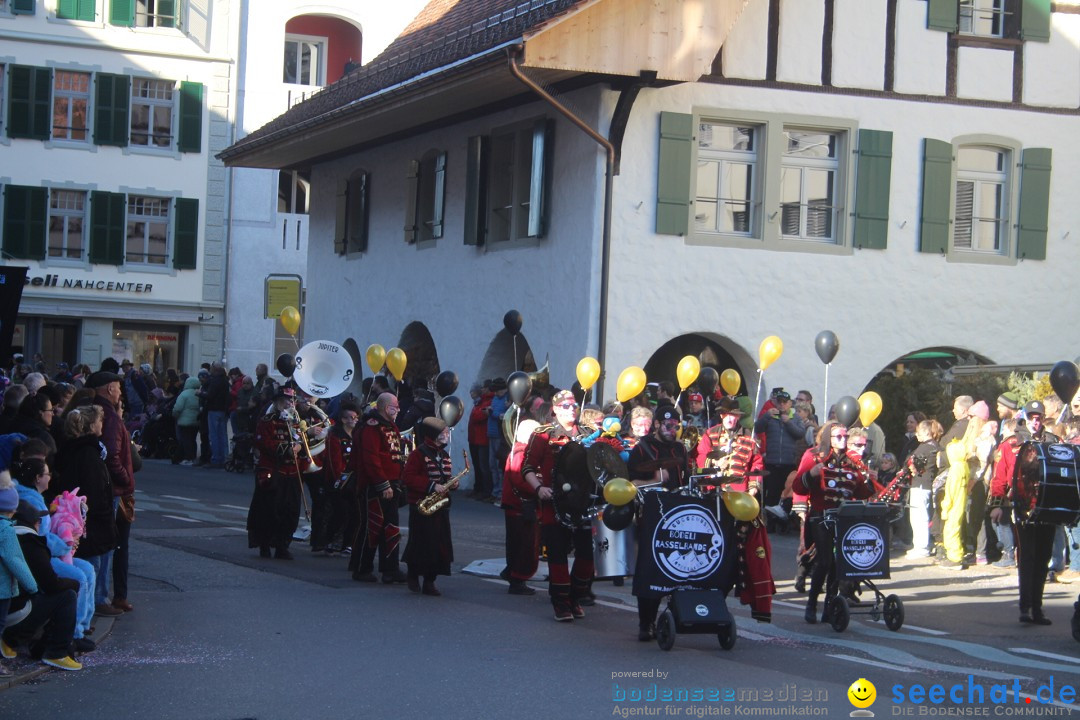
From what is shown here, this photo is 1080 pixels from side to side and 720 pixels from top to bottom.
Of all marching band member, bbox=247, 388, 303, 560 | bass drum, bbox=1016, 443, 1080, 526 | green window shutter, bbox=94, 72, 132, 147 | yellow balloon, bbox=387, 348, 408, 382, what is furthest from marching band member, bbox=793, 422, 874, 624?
green window shutter, bbox=94, 72, 132, 147

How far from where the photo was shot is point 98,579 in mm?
11258

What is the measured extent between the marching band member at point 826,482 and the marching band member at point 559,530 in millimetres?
1778

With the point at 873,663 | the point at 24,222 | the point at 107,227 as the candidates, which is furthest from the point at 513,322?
the point at 24,222

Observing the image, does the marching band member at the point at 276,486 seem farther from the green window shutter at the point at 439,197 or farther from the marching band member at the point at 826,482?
the green window shutter at the point at 439,197

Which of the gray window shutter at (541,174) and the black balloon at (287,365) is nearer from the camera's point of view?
the black balloon at (287,365)

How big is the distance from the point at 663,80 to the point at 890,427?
5.44 meters

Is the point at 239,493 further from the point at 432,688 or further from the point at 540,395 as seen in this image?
the point at 432,688

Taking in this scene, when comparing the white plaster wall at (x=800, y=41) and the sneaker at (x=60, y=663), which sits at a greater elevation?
the white plaster wall at (x=800, y=41)

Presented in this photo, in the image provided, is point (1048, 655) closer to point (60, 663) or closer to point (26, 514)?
point (60, 663)

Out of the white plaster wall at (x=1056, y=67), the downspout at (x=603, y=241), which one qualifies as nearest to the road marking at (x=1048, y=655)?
the downspout at (x=603, y=241)

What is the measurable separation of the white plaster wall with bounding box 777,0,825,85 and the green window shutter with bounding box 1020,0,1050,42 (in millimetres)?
3159

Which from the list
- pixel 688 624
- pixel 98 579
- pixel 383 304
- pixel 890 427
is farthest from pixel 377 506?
pixel 383 304

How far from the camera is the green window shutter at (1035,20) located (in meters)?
22.2

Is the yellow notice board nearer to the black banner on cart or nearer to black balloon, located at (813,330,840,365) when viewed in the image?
black balloon, located at (813,330,840,365)
